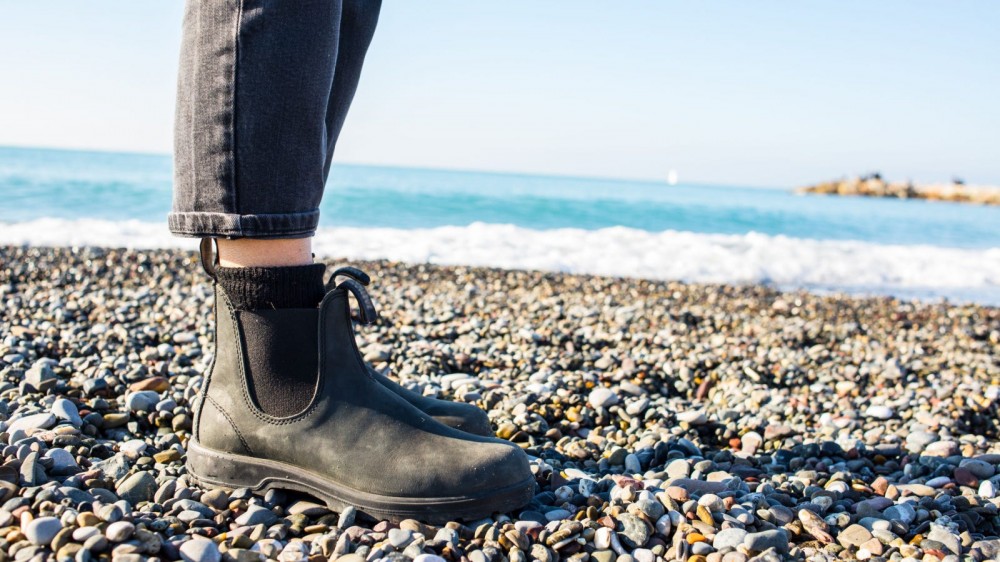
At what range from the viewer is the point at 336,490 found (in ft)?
4.43

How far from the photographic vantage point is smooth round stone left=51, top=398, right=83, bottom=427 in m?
1.72

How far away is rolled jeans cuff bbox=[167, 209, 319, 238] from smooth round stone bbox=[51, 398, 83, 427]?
76cm

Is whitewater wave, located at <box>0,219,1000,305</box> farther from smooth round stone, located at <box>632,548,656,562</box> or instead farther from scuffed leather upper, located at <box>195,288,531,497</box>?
smooth round stone, located at <box>632,548,656,562</box>

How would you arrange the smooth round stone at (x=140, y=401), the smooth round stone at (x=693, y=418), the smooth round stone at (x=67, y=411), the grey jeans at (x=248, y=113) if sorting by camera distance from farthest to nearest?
the smooth round stone at (x=693, y=418)
the smooth round stone at (x=140, y=401)
the smooth round stone at (x=67, y=411)
the grey jeans at (x=248, y=113)

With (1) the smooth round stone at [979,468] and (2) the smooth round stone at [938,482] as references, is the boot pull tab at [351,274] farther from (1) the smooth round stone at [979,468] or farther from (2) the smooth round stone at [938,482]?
(1) the smooth round stone at [979,468]

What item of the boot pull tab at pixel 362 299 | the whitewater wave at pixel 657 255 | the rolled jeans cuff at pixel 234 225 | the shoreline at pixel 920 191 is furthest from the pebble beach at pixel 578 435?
the shoreline at pixel 920 191

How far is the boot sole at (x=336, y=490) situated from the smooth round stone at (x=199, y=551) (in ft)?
0.81

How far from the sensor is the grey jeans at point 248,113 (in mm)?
1213

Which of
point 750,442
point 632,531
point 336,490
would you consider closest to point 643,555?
point 632,531

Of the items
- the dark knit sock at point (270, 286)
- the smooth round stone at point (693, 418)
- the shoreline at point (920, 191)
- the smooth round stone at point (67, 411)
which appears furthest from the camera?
the shoreline at point (920, 191)

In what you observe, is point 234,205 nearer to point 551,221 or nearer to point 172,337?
point 172,337

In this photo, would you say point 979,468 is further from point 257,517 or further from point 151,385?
point 151,385

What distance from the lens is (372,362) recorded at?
264cm

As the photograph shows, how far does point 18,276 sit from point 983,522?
5292 mm
